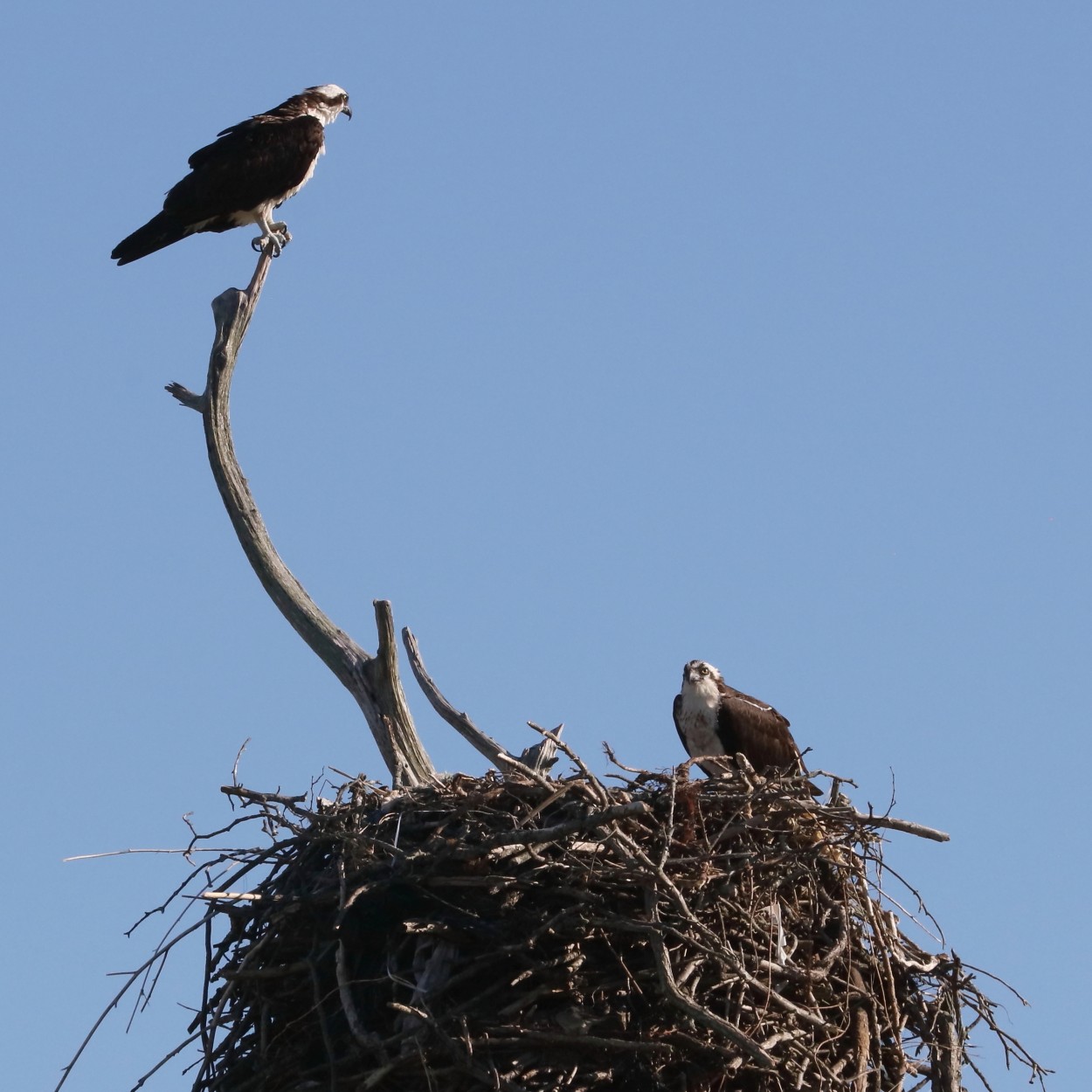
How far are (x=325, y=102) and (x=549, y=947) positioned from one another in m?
9.50

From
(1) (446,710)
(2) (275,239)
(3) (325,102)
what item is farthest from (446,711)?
(3) (325,102)

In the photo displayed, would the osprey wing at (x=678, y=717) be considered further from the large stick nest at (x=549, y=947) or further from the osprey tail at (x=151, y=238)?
the osprey tail at (x=151, y=238)

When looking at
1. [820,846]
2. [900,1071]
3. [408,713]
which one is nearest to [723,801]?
[820,846]

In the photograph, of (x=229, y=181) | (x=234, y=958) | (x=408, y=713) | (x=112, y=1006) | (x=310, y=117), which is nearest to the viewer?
(x=112, y=1006)

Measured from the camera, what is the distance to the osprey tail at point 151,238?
506 inches

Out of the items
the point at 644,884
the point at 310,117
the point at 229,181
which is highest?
the point at 310,117

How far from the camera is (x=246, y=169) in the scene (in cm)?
1322

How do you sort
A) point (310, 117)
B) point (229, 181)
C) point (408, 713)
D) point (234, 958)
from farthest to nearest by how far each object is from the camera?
1. point (310, 117)
2. point (229, 181)
3. point (408, 713)
4. point (234, 958)

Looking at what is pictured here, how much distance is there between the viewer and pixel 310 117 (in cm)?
1437

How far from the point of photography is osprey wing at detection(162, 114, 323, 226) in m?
13.0

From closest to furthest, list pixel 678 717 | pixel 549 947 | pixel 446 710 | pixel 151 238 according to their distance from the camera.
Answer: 1. pixel 549 947
2. pixel 446 710
3. pixel 678 717
4. pixel 151 238

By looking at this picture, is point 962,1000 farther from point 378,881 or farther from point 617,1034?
point 378,881

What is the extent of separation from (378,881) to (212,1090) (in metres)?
1.16

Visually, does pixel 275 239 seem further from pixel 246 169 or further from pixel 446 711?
pixel 446 711
